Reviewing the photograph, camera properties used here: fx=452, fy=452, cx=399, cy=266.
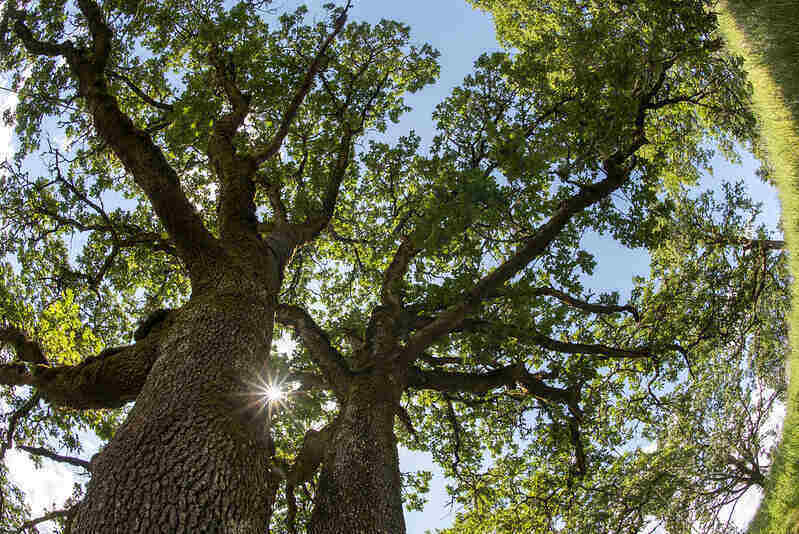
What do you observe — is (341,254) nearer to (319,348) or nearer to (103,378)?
(319,348)

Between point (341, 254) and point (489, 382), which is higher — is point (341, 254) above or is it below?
above

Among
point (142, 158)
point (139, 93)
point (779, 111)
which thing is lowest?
point (779, 111)

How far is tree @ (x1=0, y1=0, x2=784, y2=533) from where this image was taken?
15.9 feet

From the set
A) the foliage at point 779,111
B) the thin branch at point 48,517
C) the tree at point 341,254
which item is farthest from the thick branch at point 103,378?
the foliage at point 779,111

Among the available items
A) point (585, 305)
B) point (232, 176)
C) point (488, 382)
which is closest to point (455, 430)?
Result: point (488, 382)

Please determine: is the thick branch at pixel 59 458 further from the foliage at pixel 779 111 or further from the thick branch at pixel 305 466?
the foliage at pixel 779 111

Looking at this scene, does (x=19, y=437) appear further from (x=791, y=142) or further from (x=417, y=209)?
(x=791, y=142)

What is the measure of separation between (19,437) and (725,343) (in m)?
11.8

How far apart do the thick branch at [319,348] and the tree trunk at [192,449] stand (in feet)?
7.00

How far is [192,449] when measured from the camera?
3775mm

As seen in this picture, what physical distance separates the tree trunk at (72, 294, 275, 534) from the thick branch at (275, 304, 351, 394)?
2135 millimetres

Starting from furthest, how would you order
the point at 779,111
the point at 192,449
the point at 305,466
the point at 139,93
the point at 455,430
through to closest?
the point at 455,430 < the point at 139,93 < the point at 305,466 < the point at 192,449 < the point at 779,111

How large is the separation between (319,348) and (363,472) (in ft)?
8.91

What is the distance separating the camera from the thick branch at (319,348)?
23.7 feet
